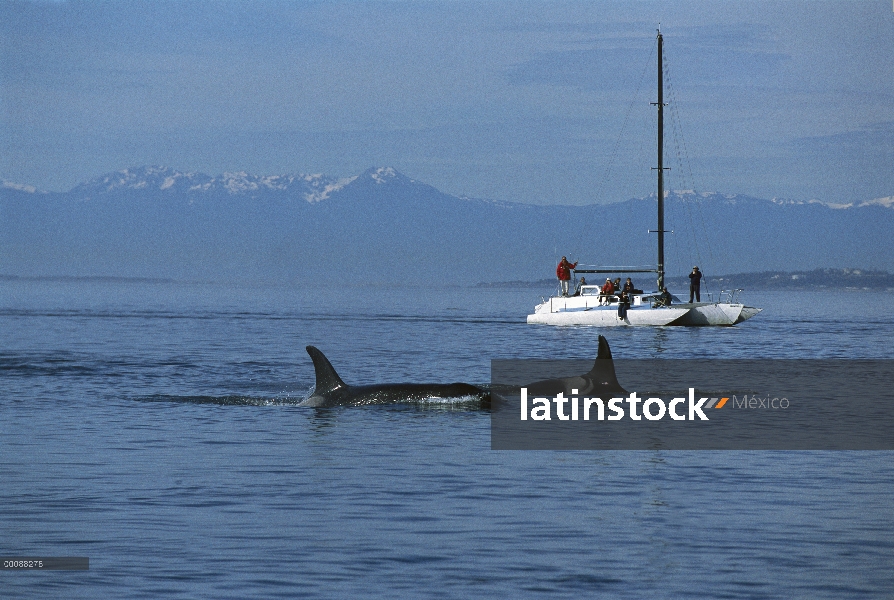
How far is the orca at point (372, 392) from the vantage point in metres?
27.6

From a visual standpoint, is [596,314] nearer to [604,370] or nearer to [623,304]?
[623,304]

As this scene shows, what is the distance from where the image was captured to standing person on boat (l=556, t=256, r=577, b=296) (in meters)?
76.8

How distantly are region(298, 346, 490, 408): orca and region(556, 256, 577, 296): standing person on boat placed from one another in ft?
159

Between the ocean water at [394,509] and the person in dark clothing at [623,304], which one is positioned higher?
the person in dark clothing at [623,304]

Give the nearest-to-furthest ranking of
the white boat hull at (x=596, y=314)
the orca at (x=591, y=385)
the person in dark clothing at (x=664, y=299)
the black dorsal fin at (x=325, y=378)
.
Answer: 1. the orca at (x=591, y=385)
2. the black dorsal fin at (x=325, y=378)
3. the white boat hull at (x=596, y=314)
4. the person in dark clothing at (x=664, y=299)

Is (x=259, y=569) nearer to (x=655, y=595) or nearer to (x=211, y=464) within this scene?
(x=655, y=595)

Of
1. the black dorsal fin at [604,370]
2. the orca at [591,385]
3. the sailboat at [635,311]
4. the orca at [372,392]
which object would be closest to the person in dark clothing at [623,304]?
the sailboat at [635,311]

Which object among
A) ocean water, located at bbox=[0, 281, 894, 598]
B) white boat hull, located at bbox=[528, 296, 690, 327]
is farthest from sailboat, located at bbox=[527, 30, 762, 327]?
ocean water, located at bbox=[0, 281, 894, 598]

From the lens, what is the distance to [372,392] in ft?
91.7

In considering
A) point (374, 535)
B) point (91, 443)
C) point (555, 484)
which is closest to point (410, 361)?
point (91, 443)

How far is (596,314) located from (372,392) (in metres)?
48.6

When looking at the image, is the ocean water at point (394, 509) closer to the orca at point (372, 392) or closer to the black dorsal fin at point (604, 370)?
Result: the orca at point (372, 392)

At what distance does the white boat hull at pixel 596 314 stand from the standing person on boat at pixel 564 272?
1147 millimetres

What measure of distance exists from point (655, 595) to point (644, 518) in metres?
3.51
